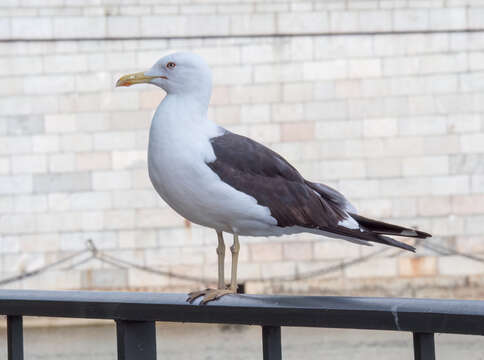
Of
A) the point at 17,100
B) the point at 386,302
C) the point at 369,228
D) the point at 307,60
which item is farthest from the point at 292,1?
the point at 386,302

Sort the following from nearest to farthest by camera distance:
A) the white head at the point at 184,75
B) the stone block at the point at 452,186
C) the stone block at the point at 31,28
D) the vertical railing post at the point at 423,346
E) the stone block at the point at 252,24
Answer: the vertical railing post at the point at 423,346 → the white head at the point at 184,75 → the stone block at the point at 31,28 → the stone block at the point at 252,24 → the stone block at the point at 452,186

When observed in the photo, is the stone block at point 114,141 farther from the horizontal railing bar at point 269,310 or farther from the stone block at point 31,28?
the horizontal railing bar at point 269,310

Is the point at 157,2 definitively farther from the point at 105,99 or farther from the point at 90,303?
the point at 90,303

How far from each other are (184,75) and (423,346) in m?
1.27

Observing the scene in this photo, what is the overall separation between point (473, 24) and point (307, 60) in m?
2.00

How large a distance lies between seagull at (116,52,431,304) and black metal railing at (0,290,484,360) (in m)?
0.44

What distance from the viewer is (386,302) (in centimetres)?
149

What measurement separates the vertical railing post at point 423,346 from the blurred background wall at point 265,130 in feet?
33.7

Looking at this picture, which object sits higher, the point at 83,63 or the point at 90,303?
the point at 83,63

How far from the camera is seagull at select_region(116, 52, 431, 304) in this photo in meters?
2.25

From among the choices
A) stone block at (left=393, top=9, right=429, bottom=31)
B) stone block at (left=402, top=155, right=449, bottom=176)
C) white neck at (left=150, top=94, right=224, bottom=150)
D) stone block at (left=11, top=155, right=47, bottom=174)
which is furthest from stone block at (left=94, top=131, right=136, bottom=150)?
white neck at (left=150, top=94, right=224, bottom=150)

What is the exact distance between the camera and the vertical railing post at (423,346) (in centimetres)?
141

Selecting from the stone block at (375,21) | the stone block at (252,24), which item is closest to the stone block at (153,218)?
the stone block at (252,24)

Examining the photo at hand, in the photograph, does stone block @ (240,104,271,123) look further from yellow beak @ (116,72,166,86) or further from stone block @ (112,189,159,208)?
yellow beak @ (116,72,166,86)
